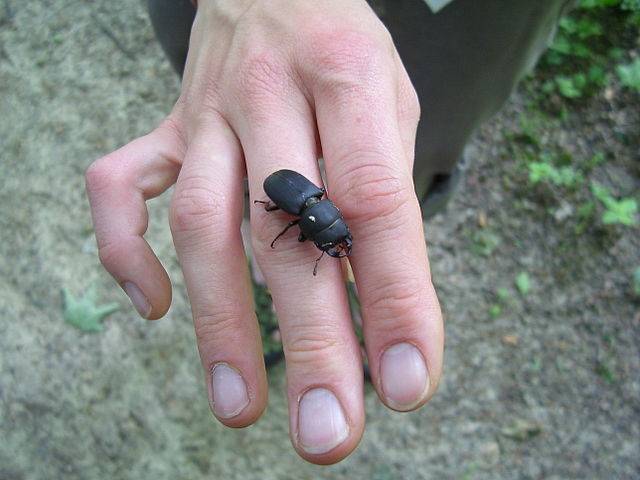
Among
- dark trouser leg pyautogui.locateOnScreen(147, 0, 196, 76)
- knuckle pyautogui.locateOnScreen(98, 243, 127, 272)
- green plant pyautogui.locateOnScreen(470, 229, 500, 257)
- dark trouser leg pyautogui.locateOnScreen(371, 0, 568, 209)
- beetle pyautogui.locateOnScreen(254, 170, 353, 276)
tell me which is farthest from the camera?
green plant pyautogui.locateOnScreen(470, 229, 500, 257)

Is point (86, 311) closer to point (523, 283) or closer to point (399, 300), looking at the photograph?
point (399, 300)

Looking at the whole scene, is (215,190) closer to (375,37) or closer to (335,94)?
(335,94)

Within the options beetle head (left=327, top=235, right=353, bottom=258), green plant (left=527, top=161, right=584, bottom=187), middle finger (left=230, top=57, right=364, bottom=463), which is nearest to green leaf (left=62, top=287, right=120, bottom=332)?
middle finger (left=230, top=57, right=364, bottom=463)

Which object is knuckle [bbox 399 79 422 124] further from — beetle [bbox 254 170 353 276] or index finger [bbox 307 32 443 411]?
beetle [bbox 254 170 353 276]

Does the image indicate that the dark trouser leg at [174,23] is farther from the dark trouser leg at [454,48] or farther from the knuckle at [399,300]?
the knuckle at [399,300]

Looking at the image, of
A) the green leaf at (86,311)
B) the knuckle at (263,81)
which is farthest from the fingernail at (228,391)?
the green leaf at (86,311)
